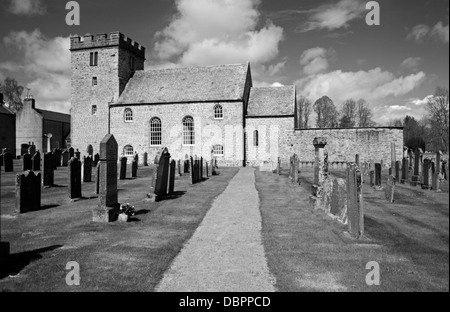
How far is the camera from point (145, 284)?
4.66 metres

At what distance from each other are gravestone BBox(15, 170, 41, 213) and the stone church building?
21186mm

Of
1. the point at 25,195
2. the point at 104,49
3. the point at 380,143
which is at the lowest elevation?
the point at 25,195

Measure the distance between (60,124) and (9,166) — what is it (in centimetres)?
3213

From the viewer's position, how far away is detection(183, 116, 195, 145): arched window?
32656 mm

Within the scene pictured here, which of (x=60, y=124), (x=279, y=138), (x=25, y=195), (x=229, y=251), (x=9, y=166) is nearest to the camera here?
(x=229, y=251)

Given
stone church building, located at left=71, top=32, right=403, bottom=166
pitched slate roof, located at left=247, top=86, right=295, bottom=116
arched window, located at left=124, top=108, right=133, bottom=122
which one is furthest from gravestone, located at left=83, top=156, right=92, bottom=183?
pitched slate roof, located at left=247, top=86, right=295, bottom=116

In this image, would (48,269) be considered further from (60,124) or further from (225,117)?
(60,124)

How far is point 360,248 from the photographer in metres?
6.25

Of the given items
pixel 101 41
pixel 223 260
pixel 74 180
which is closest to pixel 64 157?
pixel 101 41

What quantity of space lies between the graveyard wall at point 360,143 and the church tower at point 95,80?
20045mm

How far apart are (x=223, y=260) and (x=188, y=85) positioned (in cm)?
2922

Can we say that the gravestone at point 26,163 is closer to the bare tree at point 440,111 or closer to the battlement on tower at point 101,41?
the battlement on tower at point 101,41

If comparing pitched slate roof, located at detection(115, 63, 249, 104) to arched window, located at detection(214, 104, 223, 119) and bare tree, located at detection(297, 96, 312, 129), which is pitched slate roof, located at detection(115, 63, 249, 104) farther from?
bare tree, located at detection(297, 96, 312, 129)
